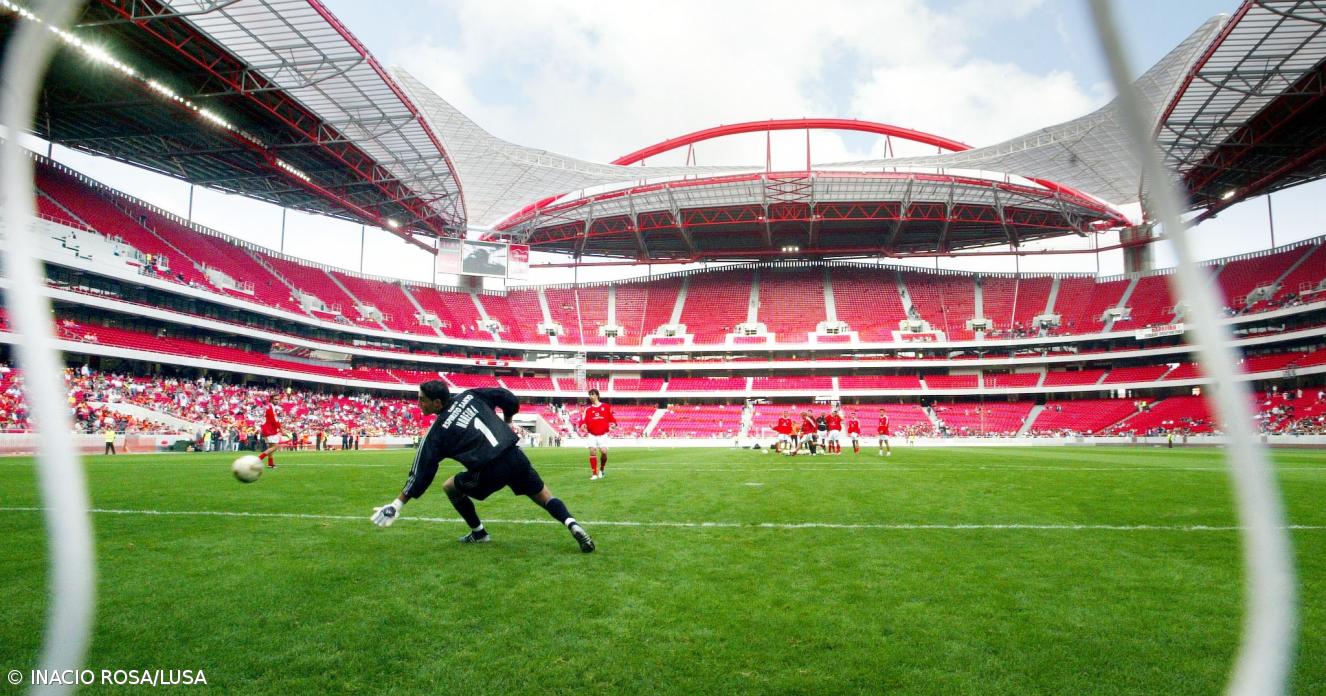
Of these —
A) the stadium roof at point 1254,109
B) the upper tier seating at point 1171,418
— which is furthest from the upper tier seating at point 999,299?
the stadium roof at point 1254,109

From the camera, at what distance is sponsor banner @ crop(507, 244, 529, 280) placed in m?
58.3

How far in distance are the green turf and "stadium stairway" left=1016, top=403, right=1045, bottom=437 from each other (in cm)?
4796

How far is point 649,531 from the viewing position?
24.5 feet

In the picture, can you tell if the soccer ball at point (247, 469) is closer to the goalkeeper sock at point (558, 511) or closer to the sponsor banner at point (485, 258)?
the goalkeeper sock at point (558, 511)

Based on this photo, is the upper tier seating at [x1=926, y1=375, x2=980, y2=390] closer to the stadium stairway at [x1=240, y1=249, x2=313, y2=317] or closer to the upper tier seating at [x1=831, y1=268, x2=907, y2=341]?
the upper tier seating at [x1=831, y1=268, x2=907, y2=341]

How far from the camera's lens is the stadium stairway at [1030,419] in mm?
52888

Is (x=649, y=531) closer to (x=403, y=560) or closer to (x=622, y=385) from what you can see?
(x=403, y=560)

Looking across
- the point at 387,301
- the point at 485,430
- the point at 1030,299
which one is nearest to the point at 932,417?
the point at 1030,299

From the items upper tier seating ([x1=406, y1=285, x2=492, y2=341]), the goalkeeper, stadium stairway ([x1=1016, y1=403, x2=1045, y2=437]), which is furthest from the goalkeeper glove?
upper tier seating ([x1=406, y1=285, x2=492, y2=341])

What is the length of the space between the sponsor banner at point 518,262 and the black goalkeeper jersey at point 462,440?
52.8 m

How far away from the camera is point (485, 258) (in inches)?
2288

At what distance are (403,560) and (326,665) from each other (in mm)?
2463

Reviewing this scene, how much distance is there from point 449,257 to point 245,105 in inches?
900

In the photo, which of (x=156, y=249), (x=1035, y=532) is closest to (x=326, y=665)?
(x=1035, y=532)
